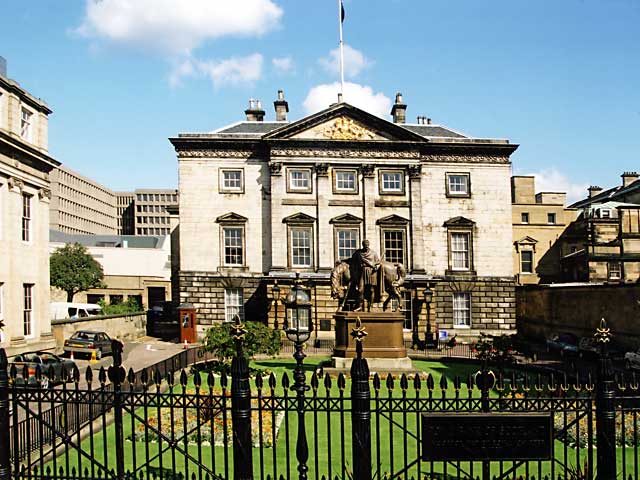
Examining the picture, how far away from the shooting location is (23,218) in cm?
2934

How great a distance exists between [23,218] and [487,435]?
1053 inches

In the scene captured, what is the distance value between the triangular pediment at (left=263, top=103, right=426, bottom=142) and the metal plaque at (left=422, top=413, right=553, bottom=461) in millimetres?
33183

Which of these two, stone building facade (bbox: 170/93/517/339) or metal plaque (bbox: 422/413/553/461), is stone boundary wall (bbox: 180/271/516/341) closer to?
stone building facade (bbox: 170/93/517/339)

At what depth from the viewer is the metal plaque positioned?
304 inches

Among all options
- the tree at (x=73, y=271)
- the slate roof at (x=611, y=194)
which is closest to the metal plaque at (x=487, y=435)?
the slate roof at (x=611, y=194)

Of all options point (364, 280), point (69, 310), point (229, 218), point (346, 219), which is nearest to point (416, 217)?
point (346, 219)

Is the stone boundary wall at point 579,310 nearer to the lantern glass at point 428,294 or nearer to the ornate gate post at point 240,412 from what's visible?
the lantern glass at point 428,294

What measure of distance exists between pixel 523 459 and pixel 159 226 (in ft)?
506

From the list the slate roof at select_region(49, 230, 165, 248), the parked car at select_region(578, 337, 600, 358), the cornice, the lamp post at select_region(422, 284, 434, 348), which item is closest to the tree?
the slate roof at select_region(49, 230, 165, 248)

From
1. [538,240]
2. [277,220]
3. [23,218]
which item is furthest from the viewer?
[538,240]

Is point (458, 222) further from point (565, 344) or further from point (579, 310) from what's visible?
point (565, 344)

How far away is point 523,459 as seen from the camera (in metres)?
7.67

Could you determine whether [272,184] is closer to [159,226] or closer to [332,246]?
[332,246]

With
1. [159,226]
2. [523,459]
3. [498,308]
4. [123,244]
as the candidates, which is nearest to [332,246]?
[498,308]
